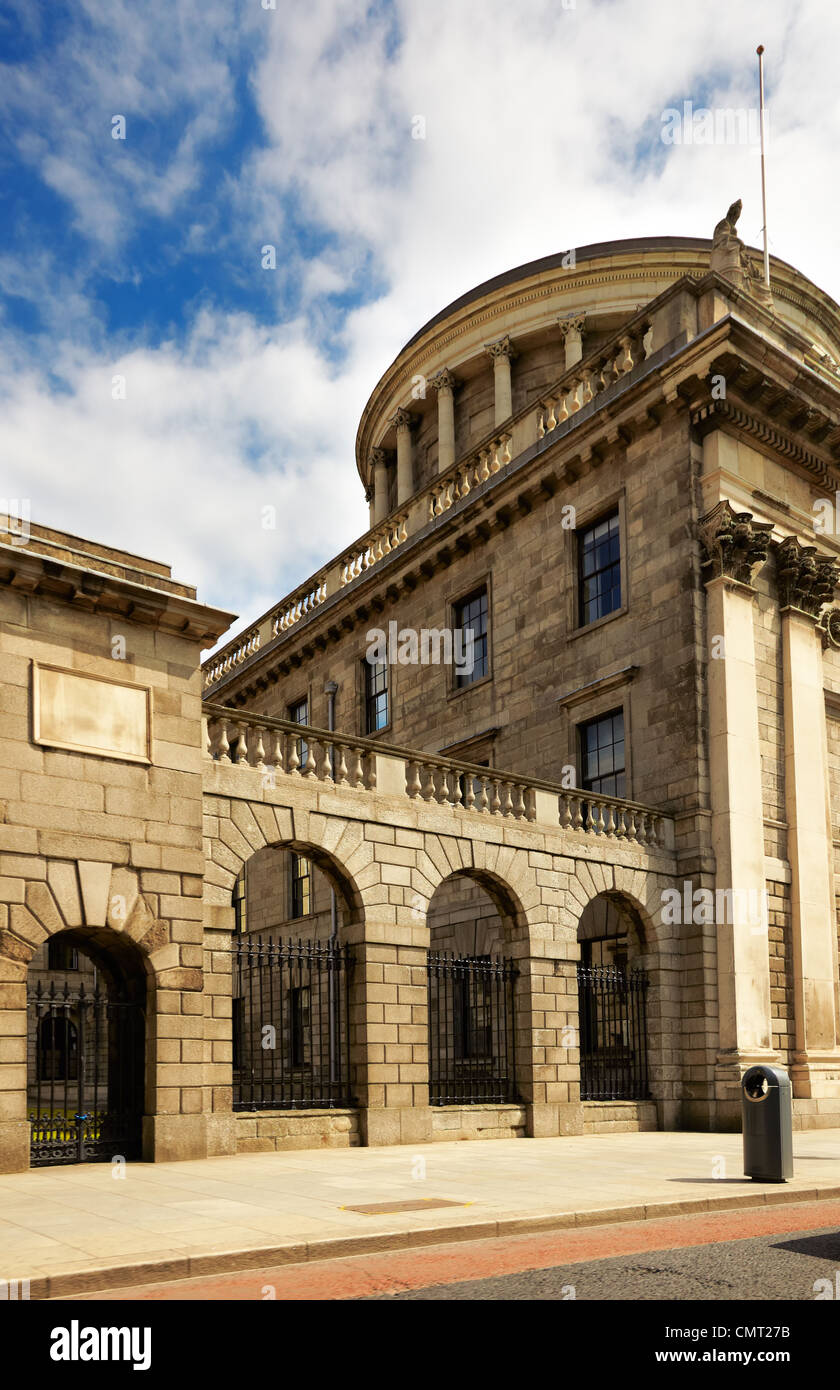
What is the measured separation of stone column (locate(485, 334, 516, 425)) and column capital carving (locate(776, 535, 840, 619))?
16.6m

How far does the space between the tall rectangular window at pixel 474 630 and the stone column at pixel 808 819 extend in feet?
22.4

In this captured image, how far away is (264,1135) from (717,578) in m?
12.5

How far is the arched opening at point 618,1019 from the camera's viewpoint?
A: 72.4ft

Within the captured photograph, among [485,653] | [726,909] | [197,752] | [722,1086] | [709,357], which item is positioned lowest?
[722,1086]

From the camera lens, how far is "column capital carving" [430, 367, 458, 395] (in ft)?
139

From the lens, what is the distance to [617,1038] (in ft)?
74.8

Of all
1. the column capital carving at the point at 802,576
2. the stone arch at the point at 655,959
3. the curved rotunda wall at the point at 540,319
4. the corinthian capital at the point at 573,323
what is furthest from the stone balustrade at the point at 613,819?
the corinthian capital at the point at 573,323

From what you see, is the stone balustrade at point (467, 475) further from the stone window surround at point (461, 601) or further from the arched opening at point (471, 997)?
the arched opening at point (471, 997)

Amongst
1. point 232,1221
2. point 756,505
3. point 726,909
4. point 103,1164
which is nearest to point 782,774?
point 726,909

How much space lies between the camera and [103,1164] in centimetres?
1466

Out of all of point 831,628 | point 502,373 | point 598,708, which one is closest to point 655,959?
point 598,708

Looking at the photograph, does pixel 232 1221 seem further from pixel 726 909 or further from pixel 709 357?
pixel 709 357

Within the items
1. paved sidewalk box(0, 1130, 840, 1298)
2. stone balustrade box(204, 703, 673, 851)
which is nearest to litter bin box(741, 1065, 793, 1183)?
paved sidewalk box(0, 1130, 840, 1298)

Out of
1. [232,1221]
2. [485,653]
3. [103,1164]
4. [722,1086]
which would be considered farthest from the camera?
[485,653]
